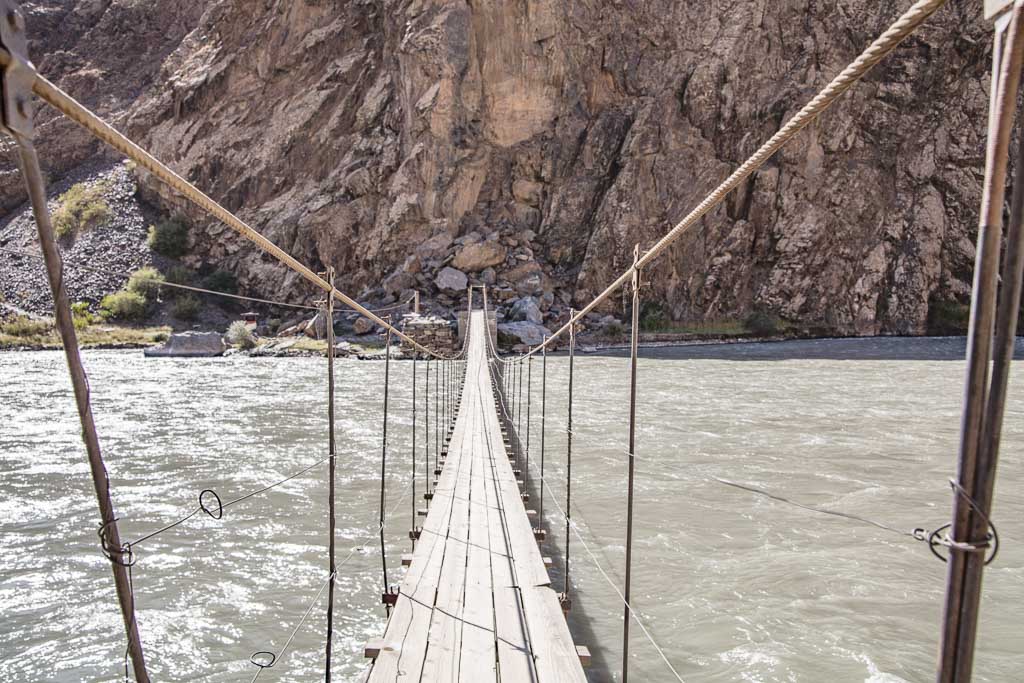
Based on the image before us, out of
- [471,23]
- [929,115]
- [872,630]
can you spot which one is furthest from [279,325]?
[929,115]

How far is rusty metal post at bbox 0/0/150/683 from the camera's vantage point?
72 centimetres

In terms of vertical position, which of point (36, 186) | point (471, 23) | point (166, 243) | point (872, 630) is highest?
point (471, 23)

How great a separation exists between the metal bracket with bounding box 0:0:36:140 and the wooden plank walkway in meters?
2.07

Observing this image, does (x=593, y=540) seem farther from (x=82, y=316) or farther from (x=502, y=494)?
(x=82, y=316)

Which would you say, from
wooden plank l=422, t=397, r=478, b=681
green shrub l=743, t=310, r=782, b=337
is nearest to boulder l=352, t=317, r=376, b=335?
green shrub l=743, t=310, r=782, b=337

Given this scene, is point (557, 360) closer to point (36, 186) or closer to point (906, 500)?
point (906, 500)

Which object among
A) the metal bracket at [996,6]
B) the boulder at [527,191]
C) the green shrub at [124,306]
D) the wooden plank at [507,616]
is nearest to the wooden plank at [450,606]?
the wooden plank at [507,616]

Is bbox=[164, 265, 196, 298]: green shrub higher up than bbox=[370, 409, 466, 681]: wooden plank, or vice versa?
bbox=[164, 265, 196, 298]: green shrub

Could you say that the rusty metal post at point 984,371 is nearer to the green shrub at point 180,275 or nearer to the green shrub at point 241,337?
the green shrub at point 241,337

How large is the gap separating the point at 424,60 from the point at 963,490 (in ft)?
98.8

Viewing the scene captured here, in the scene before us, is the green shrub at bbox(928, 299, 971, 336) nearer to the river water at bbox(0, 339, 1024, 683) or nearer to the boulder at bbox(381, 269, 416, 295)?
the river water at bbox(0, 339, 1024, 683)

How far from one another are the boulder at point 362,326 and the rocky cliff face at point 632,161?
325 centimetres

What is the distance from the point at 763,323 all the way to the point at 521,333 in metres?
11.5

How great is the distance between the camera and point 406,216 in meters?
28.1
